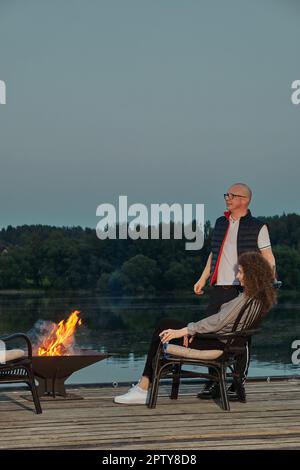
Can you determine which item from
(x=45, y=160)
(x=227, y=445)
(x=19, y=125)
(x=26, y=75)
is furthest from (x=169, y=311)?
(x=227, y=445)

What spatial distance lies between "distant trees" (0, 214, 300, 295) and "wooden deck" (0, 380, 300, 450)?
79.5 feet

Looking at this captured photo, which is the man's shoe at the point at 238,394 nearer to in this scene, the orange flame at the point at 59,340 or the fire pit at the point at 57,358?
the fire pit at the point at 57,358

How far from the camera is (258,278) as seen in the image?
6.06 m

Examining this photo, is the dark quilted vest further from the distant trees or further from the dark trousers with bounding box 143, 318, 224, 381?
the distant trees

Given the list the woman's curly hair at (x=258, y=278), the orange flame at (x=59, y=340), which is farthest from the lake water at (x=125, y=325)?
the woman's curly hair at (x=258, y=278)

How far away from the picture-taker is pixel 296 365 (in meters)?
16.8

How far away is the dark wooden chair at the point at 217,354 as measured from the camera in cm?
603

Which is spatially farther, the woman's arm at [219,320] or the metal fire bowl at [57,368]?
the metal fire bowl at [57,368]

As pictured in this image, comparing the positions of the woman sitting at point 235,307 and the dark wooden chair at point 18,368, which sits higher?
the woman sitting at point 235,307

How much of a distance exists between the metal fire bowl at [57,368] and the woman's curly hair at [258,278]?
0.98 metres

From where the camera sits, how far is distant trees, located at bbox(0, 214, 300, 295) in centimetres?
3259

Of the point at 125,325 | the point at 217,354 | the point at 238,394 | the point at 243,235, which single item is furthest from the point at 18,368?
the point at 125,325

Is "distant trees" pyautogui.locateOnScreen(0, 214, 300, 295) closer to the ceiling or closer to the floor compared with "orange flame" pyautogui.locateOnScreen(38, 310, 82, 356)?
closer to the ceiling

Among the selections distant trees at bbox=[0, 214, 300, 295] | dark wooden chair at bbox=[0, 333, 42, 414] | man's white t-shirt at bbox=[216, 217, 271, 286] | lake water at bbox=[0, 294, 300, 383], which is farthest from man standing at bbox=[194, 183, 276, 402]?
distant trees at bbox=[0, 214, 300, 295]
